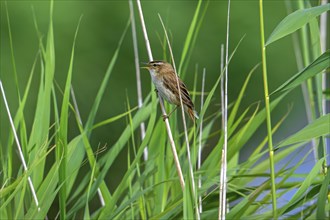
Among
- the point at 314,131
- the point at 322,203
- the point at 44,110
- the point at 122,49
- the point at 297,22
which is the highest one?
A: the point at 122,49

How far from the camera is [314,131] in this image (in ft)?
6.64

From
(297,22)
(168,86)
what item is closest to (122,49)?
(168,86)

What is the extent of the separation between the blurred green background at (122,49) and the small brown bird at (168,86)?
16.8 ft

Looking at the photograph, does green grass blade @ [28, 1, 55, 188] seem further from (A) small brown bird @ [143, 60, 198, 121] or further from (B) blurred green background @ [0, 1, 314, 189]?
(B) blurred green background @ [0, 1, 314, 189]

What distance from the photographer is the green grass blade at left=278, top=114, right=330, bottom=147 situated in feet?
6.61

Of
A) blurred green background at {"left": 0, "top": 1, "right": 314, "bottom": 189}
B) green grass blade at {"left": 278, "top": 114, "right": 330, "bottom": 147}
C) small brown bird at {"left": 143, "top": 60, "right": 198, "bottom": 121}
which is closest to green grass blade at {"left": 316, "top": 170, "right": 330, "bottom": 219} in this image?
green grass blade at {"left": 278, "top": 114, "right": 330, "bottom": 147}

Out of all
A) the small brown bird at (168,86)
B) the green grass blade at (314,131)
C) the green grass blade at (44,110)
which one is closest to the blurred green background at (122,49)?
the small brown bird at (168,86)

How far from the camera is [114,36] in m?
9.94

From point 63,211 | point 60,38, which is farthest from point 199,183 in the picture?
point 60,38

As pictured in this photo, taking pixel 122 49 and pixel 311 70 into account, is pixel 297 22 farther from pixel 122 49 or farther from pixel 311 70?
pixel 122 49

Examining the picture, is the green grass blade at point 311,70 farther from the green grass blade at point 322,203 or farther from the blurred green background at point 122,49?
the blurred green background at point 122,49

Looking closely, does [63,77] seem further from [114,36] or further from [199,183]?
[199,183]

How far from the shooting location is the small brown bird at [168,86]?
10.6 feet

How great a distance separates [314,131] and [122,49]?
8.33m
